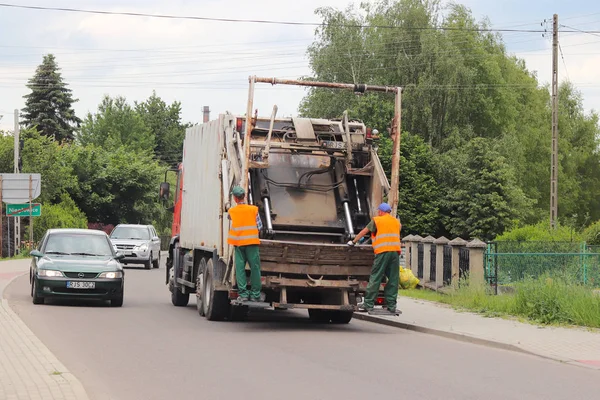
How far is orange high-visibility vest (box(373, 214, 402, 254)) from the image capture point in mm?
15086

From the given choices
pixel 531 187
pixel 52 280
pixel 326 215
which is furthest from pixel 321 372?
pixel 531 187

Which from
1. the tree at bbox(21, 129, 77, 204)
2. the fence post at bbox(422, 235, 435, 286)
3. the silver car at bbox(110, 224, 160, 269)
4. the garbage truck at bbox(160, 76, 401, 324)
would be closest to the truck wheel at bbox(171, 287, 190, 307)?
the garbage truck at bbox(160, 76, 401, 324)

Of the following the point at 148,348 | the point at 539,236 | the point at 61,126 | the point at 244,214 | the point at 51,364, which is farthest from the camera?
the point at 61,126

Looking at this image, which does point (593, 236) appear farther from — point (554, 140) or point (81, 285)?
point (81, 285)

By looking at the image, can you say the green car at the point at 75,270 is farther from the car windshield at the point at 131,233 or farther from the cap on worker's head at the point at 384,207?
the car windshield at the point at 131,233

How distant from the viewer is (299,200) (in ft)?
52.2

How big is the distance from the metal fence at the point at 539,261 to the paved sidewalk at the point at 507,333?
331 centimetres

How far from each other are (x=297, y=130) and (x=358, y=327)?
3.35 meters

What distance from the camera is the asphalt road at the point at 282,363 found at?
929 centimetres

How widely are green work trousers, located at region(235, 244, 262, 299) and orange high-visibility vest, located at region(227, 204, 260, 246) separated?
0.35ft

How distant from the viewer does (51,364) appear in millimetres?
10227

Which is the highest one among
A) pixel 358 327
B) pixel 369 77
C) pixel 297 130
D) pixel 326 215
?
pixel 369 77

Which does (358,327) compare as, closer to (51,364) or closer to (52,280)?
(52,280)

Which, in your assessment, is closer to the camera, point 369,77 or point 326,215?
point 326,215
